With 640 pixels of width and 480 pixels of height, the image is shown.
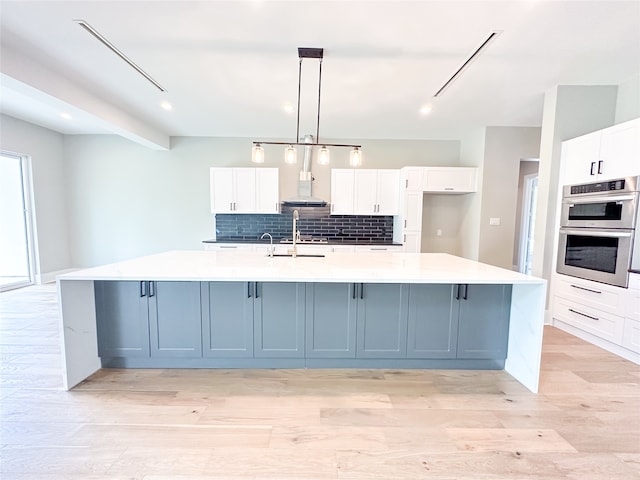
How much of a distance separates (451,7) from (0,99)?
534 centimetres

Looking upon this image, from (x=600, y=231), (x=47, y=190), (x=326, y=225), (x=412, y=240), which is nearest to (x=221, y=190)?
(x=326, y=225)

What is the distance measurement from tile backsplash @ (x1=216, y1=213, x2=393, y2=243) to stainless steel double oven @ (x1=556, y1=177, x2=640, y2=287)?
99.7 inches

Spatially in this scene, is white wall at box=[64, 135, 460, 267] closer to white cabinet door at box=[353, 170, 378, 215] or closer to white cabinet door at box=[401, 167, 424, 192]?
white cabinet door at box=[353, 170, 378, 215]

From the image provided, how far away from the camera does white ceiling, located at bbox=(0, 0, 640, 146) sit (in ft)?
6.53

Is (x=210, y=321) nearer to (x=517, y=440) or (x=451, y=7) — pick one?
(x=517, y=440)

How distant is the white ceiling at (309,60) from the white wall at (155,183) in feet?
3.60

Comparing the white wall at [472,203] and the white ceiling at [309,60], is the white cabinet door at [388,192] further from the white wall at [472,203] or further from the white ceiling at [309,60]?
the white wall at [472,203]

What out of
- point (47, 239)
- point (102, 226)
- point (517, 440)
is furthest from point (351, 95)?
point (47, 239)

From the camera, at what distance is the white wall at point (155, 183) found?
5.15 m

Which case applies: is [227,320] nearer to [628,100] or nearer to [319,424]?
[319,424]

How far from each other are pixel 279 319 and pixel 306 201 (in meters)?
3.05

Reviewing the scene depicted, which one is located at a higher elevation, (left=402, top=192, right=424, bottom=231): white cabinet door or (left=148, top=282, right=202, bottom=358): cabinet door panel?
(left=402, top=192, right=424, bottom=231): white cabinet door

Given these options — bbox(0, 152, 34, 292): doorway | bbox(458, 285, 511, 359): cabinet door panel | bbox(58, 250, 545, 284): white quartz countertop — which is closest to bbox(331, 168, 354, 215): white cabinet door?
bbox(58, 250, 545, 284): white quartz countertop

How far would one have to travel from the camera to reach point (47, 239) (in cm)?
495
